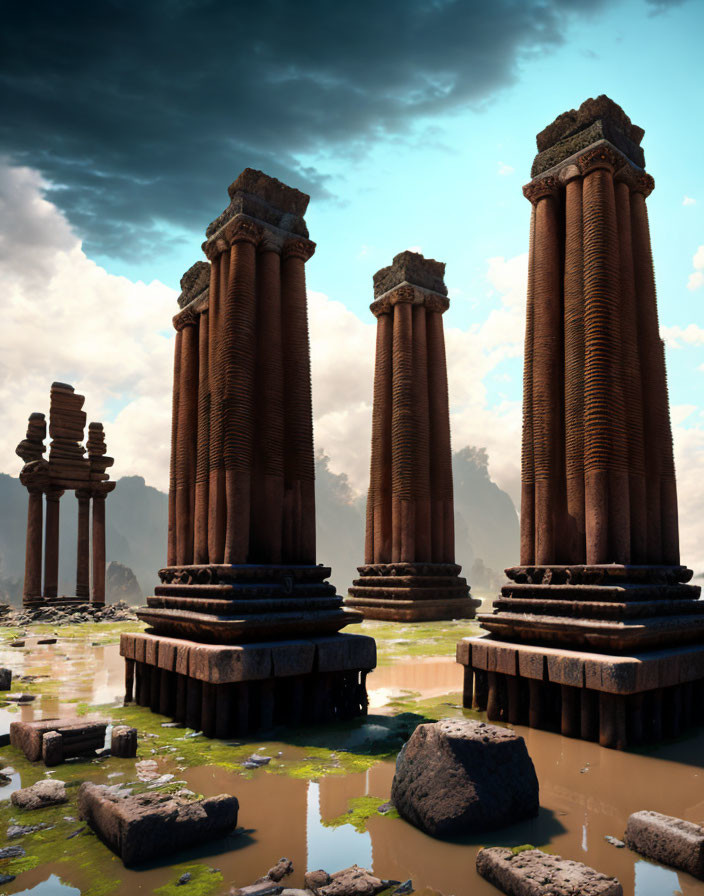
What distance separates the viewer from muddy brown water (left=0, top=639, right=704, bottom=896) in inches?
159

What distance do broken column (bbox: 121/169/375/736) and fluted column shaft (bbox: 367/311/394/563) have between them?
1006 centimetres

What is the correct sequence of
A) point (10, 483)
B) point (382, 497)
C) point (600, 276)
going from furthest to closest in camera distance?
1. point (10, 483)
2. point (382, 497)
3. point (600, 276)

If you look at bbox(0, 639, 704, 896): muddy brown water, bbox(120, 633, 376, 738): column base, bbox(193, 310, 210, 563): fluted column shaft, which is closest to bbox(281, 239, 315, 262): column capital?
bbox(193, 310, 210, 563): fluted column shaft

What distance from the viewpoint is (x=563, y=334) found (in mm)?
9711

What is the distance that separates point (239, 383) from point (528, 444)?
14.7ft

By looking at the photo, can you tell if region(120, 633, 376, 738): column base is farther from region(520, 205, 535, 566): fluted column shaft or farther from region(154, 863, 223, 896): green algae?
region(154, 863, 223, 896): green algae

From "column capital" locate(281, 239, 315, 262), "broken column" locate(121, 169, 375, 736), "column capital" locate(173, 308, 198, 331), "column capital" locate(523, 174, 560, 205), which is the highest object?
"column capital" locate(523, 174, 560, 205)

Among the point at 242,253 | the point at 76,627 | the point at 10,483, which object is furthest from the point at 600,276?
the point at 10,483

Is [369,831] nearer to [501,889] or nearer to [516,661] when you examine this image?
[501,889]

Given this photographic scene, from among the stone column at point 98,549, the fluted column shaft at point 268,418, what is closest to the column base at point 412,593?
the fluted column shaft at point 268,418

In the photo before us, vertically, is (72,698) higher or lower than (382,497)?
lower

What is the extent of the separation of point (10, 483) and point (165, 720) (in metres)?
206

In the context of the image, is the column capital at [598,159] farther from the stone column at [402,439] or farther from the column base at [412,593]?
the column base at [412,593]

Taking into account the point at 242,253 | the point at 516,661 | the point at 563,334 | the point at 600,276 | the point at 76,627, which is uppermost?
the point at 242,253
